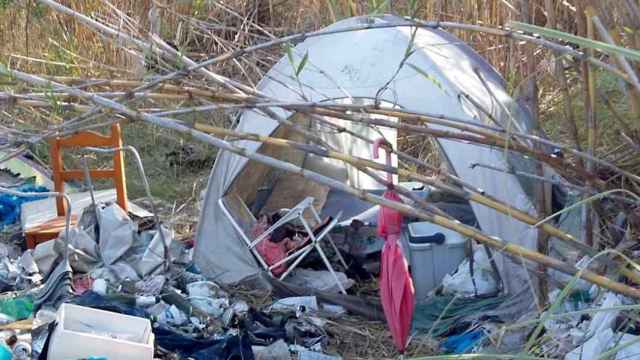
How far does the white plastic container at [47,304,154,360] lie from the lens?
398 centimetres

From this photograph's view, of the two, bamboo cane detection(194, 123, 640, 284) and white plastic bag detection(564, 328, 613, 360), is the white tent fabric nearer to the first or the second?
white plastic bag detection(564, 328, 613, 360)

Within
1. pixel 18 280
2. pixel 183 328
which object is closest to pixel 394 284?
pixel 183 328

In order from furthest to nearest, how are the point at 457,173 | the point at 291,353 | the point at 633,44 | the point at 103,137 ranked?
the point at 103,137
the point at 457,173
the point at 291,353
the point at 633,44

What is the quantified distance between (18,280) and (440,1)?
9.82 ft

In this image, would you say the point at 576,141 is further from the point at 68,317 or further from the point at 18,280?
the point at 18,280

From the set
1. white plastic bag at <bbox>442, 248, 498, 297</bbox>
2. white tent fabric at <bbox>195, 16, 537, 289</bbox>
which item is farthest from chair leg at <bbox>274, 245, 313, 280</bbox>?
white plastic bag at <bbox>442, 248, 498, 297</bbox>

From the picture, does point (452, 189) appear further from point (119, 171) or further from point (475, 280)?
point (119, 171)

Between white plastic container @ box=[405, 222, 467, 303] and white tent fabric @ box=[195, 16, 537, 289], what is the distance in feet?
1.52

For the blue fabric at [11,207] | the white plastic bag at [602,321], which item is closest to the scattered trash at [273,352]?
the white plastic bag at [602,321]

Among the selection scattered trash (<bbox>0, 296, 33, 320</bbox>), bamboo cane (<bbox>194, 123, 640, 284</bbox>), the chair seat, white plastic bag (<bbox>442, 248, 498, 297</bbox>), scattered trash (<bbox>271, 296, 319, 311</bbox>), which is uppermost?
bamboo cane (<bbox>194, 123, 640, 284</bbox>)

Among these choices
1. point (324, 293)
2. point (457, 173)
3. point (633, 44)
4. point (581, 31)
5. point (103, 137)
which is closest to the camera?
point (633, 44)

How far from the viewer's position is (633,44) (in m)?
2.41

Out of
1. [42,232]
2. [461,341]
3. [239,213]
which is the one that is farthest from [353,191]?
[42,232]

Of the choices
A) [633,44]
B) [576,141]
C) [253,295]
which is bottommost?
[253,295]
